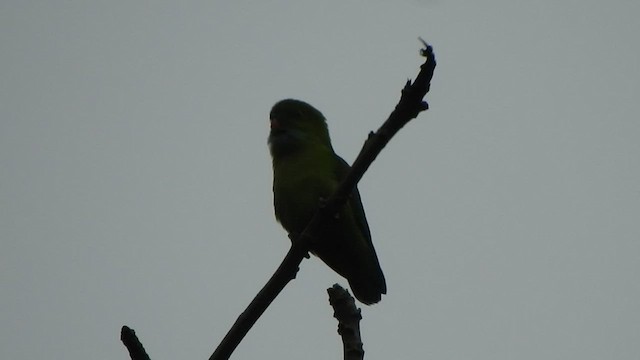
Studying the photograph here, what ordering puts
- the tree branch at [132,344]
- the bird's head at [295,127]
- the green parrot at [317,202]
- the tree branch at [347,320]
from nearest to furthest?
the tree branch at [132,344], the tree branch at [347,320], the green parrot at [317,202], the bird's head at [295,127]

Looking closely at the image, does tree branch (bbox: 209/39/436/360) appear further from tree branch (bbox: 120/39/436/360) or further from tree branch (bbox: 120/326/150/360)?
tree branch (bbox: 120/326/150/360)

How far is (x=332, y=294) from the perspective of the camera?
3.01 m

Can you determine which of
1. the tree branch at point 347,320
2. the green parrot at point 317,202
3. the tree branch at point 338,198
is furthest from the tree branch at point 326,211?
the green parrot at point 317,202

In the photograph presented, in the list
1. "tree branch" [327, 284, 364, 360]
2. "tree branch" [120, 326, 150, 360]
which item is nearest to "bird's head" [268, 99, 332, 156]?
"tree branch" [327, 284, 364, 360]

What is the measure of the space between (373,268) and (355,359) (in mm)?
2168

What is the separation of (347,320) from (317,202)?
188 centimetres

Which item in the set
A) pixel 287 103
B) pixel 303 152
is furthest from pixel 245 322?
pixel 287 103

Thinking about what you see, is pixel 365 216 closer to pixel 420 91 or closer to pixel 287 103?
pixel 287 103

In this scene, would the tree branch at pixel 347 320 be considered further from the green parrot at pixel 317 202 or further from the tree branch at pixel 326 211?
the green parrot at pixel 317 202

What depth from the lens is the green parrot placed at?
4.80 m

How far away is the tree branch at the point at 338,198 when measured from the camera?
251 centimetres

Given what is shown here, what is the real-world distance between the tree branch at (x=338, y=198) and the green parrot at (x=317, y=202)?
1.69 meters

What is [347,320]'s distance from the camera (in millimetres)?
2934

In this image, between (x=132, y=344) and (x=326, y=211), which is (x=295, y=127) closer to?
(x=326, y=211)
